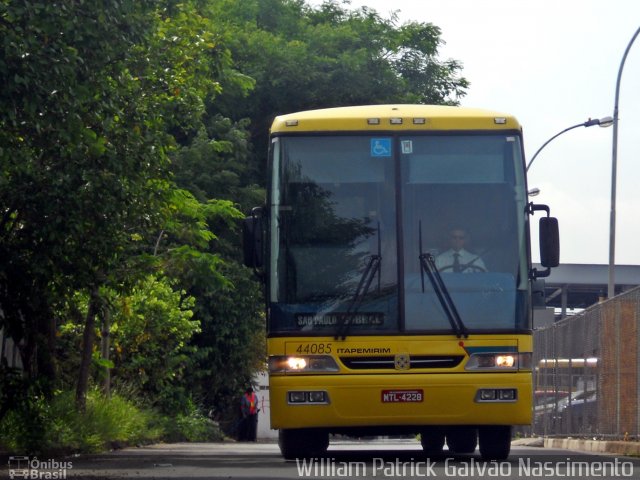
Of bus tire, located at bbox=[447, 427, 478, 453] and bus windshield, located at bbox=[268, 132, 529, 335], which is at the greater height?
bus windshield, located at bbox=[268, 132, 529, 335]

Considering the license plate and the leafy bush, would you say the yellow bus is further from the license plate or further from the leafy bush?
the leafy bush

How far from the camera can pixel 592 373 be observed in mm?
21359

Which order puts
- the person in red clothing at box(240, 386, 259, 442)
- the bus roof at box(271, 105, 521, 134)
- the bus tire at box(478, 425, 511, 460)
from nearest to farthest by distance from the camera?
the bus roof at box(271, 105, 521, 134)
the bus tire at box(478, 425, 511, 460)
the person in red clothing at box(240, 386, 259, 442)

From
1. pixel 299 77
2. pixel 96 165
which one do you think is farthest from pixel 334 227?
pixel 299 77

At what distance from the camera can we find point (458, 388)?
44.4 feet

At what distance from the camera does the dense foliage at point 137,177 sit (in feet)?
41.5

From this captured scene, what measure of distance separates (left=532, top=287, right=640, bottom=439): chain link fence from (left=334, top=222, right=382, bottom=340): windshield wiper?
5.37 m

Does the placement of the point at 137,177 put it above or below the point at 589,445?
above

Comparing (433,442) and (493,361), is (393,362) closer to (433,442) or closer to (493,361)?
(493,361)

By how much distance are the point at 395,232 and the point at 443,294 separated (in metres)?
0.80

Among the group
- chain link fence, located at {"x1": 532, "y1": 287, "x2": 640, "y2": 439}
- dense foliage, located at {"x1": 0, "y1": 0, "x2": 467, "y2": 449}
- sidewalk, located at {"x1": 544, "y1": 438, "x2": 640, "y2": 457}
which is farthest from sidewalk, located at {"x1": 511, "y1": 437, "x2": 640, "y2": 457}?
dense foliage, located at {"x1": 0, "y1": 0, "x2": 467, "y2": 449}

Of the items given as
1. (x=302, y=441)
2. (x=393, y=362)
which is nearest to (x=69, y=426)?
(x=302, y=441)

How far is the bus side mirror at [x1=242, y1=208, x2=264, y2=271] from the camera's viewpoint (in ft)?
45.1

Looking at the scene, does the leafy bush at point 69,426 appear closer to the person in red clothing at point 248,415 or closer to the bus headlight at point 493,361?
the bus headlight at point 493,361
